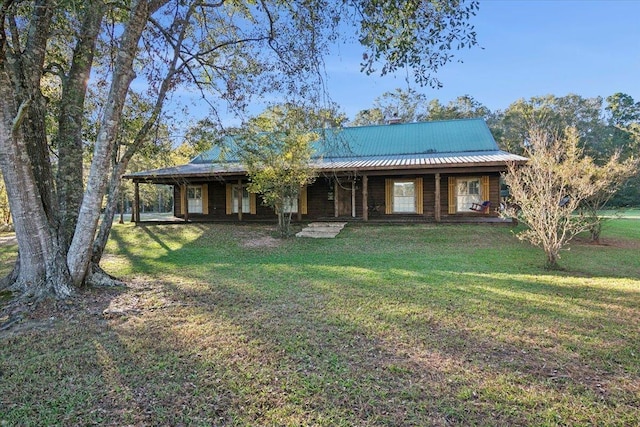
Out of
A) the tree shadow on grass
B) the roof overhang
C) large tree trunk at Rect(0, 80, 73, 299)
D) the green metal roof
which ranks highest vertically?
the green metal roof

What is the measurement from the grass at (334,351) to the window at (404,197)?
8.59 m

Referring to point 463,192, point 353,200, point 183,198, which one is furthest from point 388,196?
point 183,198

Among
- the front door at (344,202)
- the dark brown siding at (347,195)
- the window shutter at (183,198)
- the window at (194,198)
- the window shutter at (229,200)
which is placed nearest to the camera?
the dark brown siding at (347,195)

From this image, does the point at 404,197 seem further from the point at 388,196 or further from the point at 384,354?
the point at 384,354

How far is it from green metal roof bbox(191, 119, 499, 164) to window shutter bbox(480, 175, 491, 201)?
2097 millimetres

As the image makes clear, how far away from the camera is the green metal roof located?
54.4ft

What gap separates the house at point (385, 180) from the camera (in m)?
13.9

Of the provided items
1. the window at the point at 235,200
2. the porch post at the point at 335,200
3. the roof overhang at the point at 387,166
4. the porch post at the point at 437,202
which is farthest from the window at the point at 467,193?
the window at the point at 235,200

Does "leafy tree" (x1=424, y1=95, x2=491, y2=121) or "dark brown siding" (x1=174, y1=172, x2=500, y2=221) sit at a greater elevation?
"leafy tree" (x1=424, y1=95, x2=491, y2=121)

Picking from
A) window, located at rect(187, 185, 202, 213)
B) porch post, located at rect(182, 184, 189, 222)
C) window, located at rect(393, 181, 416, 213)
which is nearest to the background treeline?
window, located at rect(393, 181, 416, 213)

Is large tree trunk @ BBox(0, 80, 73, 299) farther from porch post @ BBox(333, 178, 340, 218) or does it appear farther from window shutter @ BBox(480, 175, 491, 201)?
window shutter @ BBox(480, 175, 491, 201)

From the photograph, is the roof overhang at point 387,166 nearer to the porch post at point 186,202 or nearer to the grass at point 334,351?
the porch post at point 186,202

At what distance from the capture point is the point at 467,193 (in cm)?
1483

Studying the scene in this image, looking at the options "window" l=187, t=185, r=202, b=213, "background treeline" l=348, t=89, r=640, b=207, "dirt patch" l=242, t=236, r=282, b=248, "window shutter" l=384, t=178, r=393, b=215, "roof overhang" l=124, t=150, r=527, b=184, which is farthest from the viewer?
"background treeline" l=348, t=89, r=640, b=207
